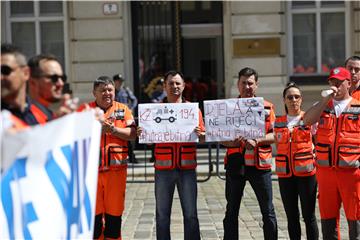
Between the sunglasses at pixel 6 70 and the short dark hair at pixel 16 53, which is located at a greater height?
the short dark hair at pixel 16 53

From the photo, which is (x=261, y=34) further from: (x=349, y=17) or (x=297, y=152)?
(x=297, y=152)

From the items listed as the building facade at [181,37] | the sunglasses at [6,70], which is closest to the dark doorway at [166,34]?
the building facade at [181,37]

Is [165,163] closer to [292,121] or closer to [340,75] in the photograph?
[292,121]

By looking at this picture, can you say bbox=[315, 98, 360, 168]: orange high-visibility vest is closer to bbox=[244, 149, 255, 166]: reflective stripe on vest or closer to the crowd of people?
the crowd of people

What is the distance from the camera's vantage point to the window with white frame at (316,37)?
17.3 m

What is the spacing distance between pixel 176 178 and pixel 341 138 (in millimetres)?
1715

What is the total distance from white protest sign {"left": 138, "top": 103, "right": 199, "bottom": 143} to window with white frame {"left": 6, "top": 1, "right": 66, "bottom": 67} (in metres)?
10.2

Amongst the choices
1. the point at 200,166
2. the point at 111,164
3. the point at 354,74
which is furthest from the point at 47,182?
the point at 200,166

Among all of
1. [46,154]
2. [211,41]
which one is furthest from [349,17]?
[46,154]

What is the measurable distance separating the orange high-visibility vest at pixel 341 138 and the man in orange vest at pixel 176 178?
1.30 m

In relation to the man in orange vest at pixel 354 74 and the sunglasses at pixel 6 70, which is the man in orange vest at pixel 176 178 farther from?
the sunglasses at pixel 6 70

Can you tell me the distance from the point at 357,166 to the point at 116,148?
2399 mm

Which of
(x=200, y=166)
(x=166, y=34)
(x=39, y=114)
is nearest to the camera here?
(x=39, y=114)

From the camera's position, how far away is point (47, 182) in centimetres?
425
